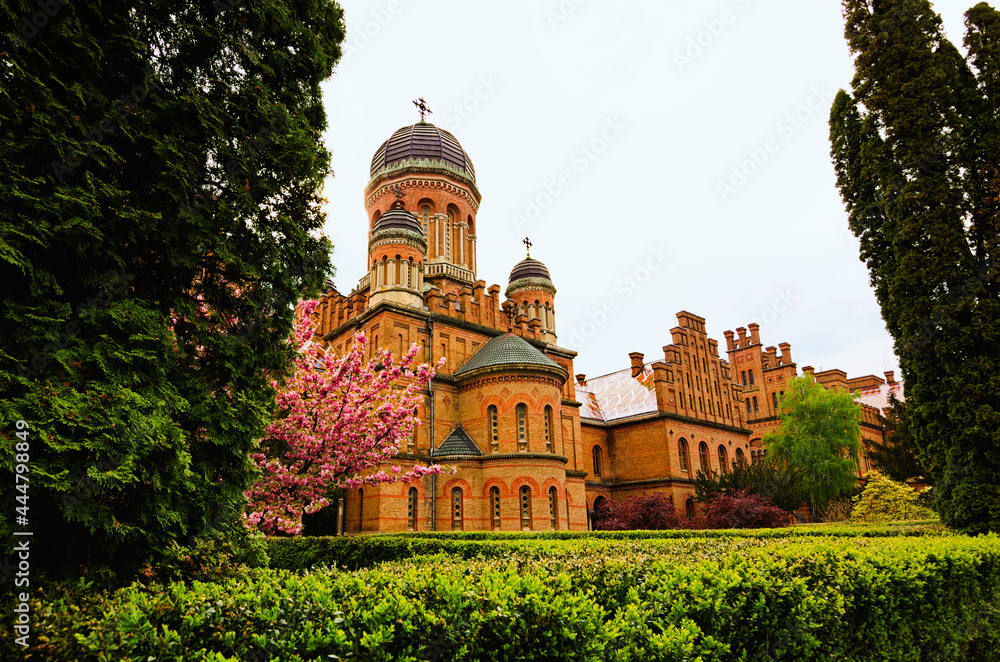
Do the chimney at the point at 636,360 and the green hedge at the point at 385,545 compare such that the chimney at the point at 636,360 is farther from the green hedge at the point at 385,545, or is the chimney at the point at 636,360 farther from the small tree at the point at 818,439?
the green hedge at the point at 385,545

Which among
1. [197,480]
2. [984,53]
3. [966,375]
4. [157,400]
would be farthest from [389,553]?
[984,53]

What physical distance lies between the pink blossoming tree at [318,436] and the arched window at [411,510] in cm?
888

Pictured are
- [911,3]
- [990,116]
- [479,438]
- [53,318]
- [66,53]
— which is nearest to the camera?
[53,318]

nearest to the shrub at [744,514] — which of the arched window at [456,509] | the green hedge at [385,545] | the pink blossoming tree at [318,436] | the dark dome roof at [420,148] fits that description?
the green hedge at [385,545]

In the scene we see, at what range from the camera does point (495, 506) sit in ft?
78.3

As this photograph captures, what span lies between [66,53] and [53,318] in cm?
259

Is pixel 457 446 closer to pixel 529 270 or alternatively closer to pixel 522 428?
pixel 522 428

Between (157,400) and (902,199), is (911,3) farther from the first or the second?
(157,400)

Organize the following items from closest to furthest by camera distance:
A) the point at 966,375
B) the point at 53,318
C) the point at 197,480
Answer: the point at 53,318 < the point at 197,480 < the point at 966,375

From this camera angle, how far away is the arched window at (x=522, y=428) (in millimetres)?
24297

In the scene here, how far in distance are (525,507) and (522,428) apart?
133 inches

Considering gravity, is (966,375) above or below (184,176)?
below

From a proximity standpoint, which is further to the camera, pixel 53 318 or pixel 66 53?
pixel 66 53

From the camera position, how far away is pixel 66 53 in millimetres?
5277
